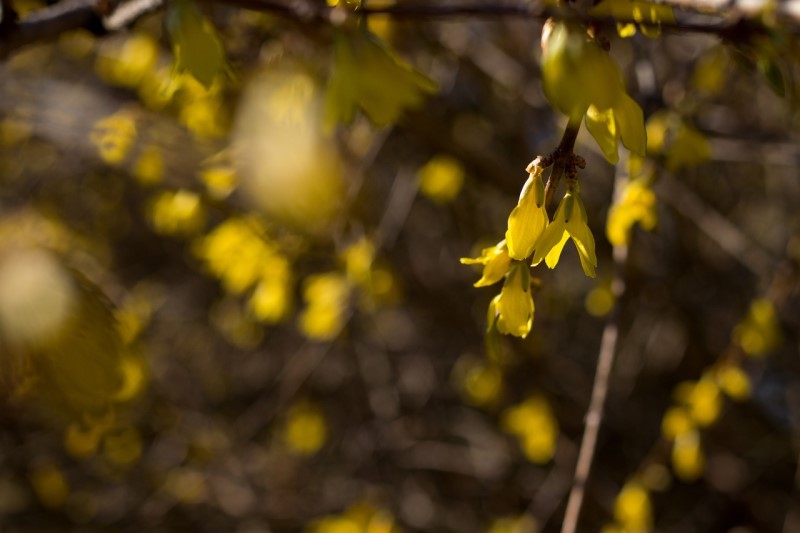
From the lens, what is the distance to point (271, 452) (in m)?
4.43

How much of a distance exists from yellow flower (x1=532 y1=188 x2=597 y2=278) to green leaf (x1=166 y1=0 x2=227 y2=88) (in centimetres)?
50

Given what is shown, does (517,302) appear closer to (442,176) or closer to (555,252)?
(555,252)

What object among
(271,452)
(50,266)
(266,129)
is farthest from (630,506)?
(271,452)

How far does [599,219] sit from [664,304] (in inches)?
18.4

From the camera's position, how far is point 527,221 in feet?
3.25

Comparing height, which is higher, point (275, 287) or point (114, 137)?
point (114, 137)

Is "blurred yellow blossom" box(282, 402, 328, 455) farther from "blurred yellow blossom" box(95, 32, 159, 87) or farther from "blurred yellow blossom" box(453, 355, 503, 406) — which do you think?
"blurred yellow blossom" box(95, 32, 159, 87)

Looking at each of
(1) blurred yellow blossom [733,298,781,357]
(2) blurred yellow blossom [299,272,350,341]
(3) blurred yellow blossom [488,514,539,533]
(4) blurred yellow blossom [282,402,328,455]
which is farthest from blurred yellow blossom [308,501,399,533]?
(1) blurred yellow blossom [733,298,781,357]

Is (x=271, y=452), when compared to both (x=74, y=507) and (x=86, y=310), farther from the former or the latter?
(x=86, y=310)

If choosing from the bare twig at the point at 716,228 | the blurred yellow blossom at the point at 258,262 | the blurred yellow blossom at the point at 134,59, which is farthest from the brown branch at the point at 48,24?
the bare twig at the point at 716,228

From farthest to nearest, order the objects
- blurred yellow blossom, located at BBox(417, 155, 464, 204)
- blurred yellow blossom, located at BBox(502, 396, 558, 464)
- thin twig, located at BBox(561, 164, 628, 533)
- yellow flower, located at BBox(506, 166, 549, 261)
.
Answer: blurred yellow blossom, located at BBox(502, 396, 558, 464) < blurred yellow blossom, located at BBox(417, 155, 464, 204) < thin twig, located at BBox(561, 164, 628, 533) < yellow flower, located at BBox(506, 166, 549, 261)

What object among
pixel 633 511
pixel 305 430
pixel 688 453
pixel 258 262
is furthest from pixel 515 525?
pixel 258 262

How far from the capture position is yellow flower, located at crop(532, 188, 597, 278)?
0.99 meters

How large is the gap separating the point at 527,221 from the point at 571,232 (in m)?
0.06
